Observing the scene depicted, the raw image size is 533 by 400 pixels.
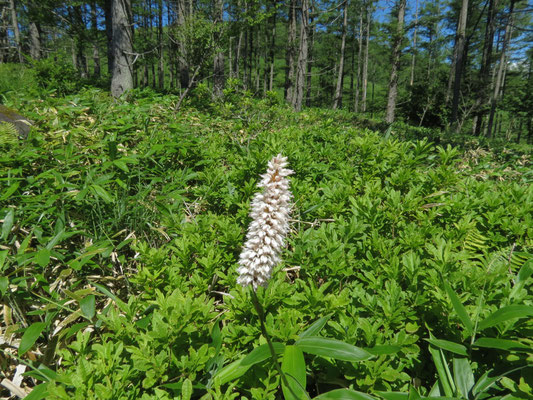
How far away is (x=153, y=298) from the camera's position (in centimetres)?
171

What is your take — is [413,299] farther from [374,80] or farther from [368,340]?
[374,80]

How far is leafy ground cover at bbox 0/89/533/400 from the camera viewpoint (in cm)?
120

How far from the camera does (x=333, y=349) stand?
3.54 ft

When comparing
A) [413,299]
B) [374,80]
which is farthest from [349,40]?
[413,299]

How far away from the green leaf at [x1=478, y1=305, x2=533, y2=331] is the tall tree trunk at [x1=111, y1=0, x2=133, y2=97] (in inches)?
310

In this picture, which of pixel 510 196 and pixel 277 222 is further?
pixel 510 196

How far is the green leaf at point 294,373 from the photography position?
1.00m

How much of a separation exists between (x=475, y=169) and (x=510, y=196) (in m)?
1.51

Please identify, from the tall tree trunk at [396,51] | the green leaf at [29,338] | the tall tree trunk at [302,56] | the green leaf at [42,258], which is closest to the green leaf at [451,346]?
the green leaf at [29,338]

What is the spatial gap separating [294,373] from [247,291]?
53cm

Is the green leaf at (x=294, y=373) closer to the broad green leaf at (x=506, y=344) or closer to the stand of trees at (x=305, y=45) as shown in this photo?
the broad green leaf at (x=506, y=344)

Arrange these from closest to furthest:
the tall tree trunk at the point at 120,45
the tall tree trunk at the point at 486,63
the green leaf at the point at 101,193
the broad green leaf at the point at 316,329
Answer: the broad green leaf at the point at 316,329
the green leaf at the point at 101,193
the tall tree trunk at the point at 120,45
the tall tree trunk at the point at 486,63

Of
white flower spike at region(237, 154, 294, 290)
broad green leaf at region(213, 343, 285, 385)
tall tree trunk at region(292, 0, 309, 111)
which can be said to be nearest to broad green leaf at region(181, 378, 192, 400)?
broad green leaf at region(213, 343, 285, 385)

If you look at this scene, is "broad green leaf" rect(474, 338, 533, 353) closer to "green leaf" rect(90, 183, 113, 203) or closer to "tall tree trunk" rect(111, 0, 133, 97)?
"green leaf" rect(90, 183, 113, 203)
